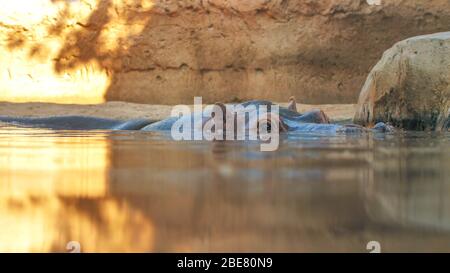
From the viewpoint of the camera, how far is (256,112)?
7.29 m

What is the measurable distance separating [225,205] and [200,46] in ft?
48.6

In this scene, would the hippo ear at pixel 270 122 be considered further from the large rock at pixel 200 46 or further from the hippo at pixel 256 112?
the large rock at pixel 200 46

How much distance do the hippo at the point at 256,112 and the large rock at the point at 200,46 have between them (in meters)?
5.25

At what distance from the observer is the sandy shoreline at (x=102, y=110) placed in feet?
41.7

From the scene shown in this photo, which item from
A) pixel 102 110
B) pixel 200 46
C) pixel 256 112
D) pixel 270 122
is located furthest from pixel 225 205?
pixel 200 46

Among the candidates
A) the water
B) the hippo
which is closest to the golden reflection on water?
the water

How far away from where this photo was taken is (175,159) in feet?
11.9

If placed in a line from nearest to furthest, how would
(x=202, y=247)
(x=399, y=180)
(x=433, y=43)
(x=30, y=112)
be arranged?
(x=202, y=247) < (x=399, y=180) < (x=433, y=43) < (x=30, y=112)

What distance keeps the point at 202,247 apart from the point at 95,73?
15.3 meters

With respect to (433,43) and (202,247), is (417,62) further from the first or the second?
(202,247)

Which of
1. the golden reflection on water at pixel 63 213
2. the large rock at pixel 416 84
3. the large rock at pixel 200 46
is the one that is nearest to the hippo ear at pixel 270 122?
the large rock at pixel 416 84

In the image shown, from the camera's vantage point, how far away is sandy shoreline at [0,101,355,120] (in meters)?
12.7
